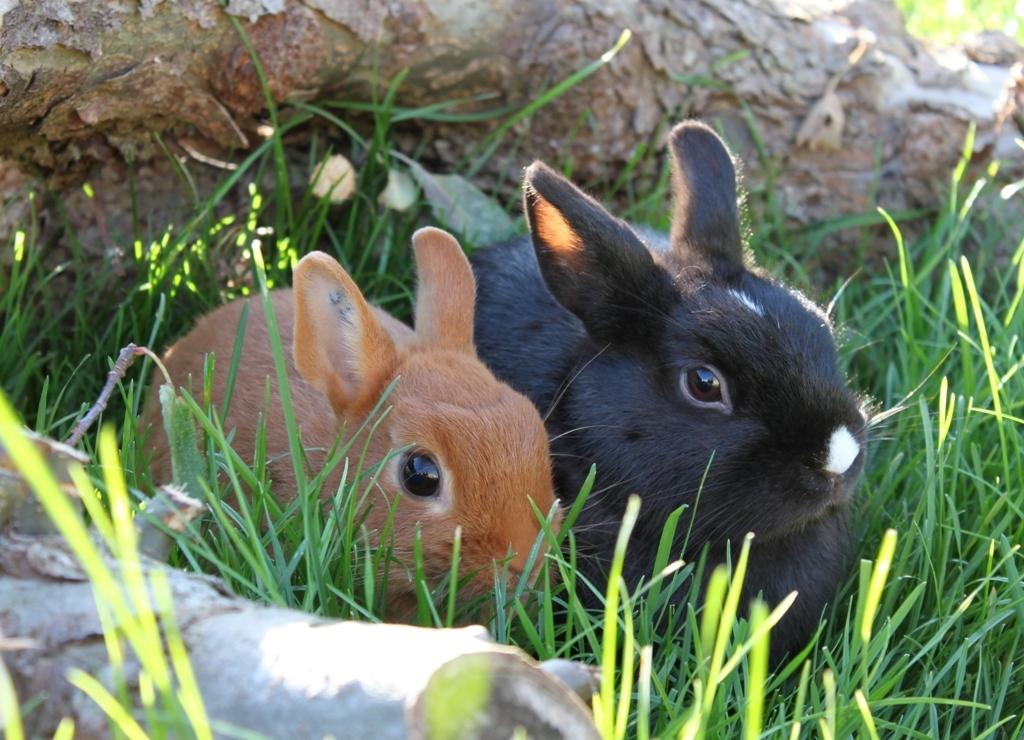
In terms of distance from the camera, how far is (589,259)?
3.29 m

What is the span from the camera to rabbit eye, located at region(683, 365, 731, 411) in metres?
3.12

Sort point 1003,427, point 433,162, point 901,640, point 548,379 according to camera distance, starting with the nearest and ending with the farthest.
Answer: point 901,640, point 1003,427, point 548,379, point 433,162

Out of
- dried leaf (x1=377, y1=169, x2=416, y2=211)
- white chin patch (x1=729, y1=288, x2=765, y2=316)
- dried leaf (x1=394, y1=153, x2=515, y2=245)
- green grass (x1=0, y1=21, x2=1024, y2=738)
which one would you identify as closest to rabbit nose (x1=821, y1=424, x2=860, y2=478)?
green grass (x1=0, y1=21, x2=1024, y2=738)

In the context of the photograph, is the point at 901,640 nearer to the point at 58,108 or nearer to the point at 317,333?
the point at 317,333

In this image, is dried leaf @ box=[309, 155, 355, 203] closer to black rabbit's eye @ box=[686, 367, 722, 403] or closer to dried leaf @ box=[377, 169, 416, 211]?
dried leaf @ box=[377, 169, 416, 211]

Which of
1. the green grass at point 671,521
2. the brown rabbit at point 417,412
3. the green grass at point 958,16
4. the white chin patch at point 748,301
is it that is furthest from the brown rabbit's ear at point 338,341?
the green grass at point 958,16

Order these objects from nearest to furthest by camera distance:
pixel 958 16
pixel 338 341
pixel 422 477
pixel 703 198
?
pixel 422 477 < pixel 338 341 < pixel 703 198 < pixel 958 16

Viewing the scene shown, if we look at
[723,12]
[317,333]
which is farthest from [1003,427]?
[723,12]

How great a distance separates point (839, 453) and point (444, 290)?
1131 mm

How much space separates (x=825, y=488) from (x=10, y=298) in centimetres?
243

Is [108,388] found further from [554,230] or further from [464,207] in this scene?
[464,207]

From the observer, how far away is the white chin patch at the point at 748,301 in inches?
126

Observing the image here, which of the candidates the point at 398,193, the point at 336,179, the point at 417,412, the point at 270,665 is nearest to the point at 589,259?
the point at 417,412

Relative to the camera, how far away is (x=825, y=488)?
9.70 feet
